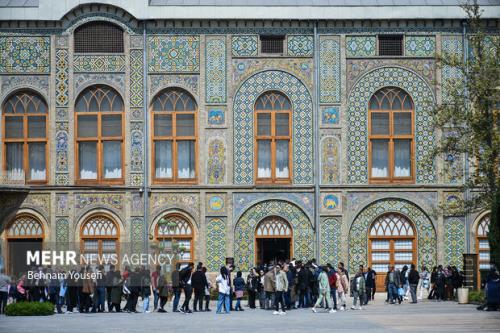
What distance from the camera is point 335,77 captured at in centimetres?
4650

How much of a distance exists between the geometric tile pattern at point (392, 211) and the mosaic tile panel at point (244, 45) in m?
7.58

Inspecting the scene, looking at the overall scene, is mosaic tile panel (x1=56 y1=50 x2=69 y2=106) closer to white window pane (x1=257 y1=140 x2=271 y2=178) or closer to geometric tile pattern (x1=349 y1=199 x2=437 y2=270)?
white window pane (x1=257 y1=140 x2=271 y2=178)

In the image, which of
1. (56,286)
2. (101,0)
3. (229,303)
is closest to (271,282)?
(229,303)

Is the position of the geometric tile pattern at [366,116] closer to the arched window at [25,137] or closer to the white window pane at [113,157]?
the white window pane at [113,157]

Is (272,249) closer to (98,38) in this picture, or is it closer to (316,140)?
(316,140)

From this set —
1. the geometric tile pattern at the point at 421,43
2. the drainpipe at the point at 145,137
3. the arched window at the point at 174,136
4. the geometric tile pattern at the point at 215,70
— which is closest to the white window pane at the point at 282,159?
the geometric tile pattern at the point at 215,70

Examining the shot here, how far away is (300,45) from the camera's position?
4659 centimetres

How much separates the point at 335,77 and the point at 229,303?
12.8 meters

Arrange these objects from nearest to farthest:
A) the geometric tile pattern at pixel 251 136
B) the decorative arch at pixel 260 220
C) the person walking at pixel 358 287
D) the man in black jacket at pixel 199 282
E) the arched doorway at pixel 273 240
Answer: the man in black jacket at pixel 199 282
the person walking at pixel 358 287
the decorative arch at pixel 260 220
the arched doorway at pixel 273 240
the geometric tile pattern at pixel 251 136

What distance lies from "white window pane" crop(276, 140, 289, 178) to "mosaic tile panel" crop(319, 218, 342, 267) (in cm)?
249

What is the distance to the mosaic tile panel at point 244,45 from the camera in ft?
152

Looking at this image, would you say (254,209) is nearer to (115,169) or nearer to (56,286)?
(115,169)

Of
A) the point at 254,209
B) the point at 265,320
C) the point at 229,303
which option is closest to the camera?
the point at 265,320

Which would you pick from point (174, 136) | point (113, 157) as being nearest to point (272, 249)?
point (174, 136)
